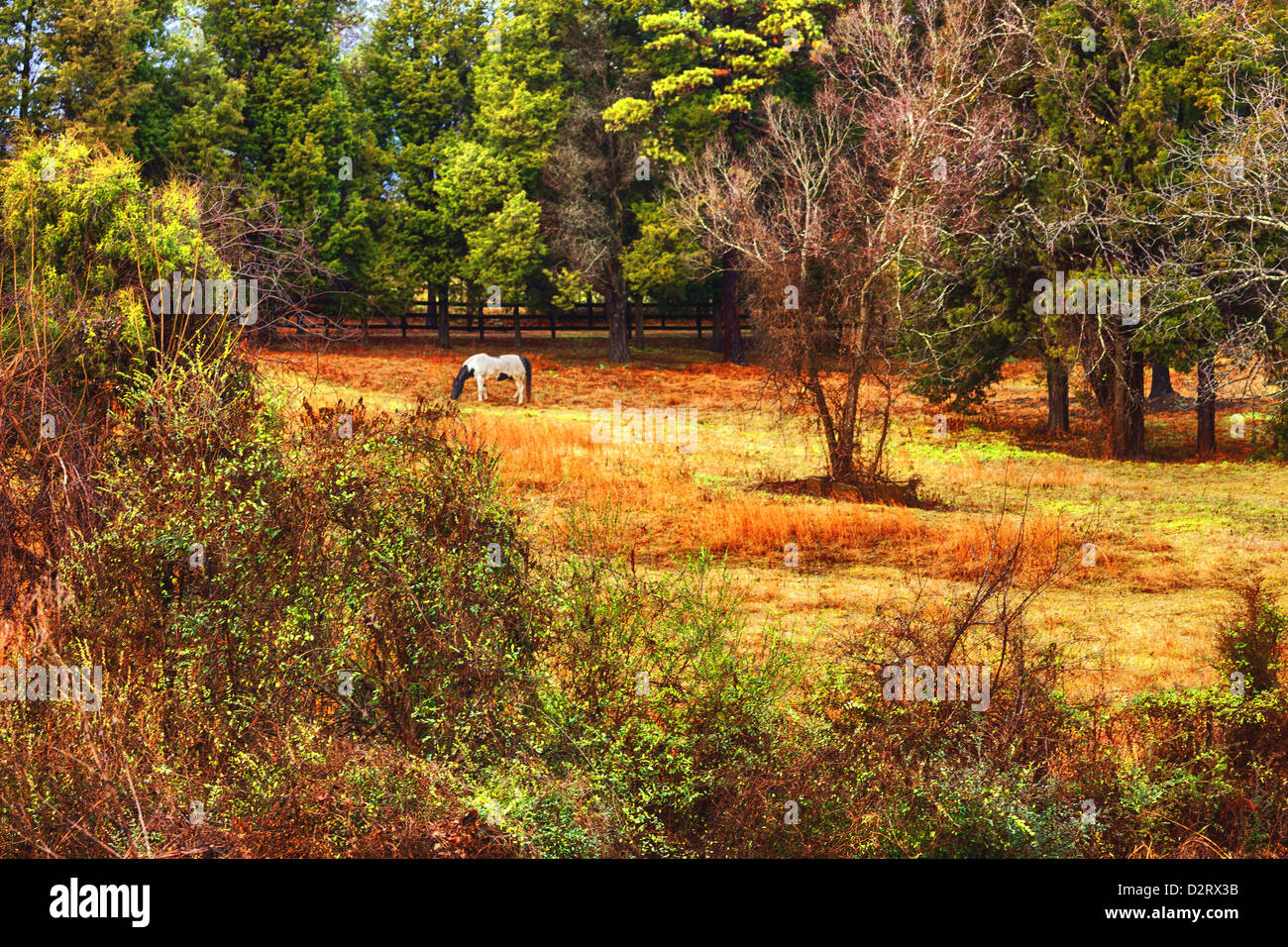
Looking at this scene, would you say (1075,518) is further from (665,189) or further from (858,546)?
(665,189)

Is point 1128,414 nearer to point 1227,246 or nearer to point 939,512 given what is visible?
point 1227,246

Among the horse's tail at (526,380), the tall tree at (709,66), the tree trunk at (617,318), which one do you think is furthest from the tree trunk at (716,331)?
the horse's tail at (526,380)

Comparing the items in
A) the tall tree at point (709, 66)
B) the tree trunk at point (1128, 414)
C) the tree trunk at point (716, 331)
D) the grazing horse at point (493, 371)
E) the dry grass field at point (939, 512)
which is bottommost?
the dry grass field at point (939, 512)

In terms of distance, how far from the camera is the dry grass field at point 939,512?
12453 mm

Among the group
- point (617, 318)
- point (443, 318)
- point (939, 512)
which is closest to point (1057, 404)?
point (939, 512)

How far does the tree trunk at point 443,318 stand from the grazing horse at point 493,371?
38.8 feet

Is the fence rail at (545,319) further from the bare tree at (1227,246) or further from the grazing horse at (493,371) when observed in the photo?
the bare tree at (1227,246)

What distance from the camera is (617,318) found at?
4272 cm

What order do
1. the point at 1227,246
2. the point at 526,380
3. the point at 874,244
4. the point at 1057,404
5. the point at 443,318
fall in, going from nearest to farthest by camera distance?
the point at 874,244
the point at 1227,246
the point at 1057,404
the point at 526,380
the point at 443,318

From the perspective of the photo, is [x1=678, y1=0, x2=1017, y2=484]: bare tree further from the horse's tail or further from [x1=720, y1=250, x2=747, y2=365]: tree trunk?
[x1=720, y1=250, x2=747, y2=365]: tree trunk

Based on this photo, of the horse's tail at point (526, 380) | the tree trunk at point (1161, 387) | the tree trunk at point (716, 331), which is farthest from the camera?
the tree trunk at point (716, 331)

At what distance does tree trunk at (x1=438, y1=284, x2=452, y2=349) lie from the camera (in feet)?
145

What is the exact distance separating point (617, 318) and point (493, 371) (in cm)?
1084
